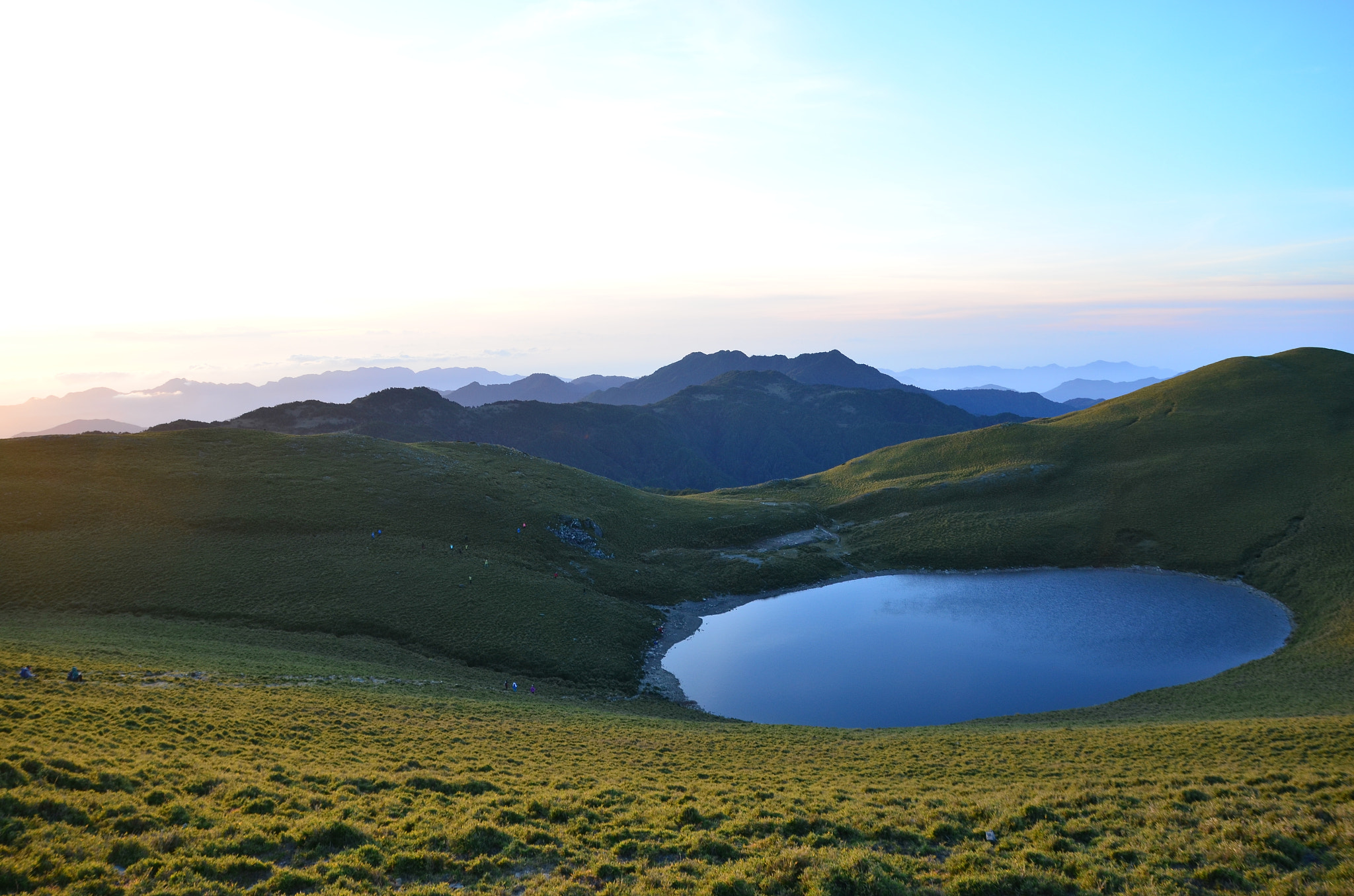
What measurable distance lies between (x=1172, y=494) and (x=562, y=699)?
10129 centimetres

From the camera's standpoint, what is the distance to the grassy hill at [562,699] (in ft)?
44.3

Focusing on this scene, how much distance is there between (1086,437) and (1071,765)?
11285cm

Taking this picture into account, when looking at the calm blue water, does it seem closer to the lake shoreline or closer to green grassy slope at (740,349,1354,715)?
the lake shoreline

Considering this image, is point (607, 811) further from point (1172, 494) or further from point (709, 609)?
point (1172, 494)

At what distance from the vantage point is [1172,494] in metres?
93.6

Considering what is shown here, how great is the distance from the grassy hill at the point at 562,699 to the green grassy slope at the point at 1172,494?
26.0 inches

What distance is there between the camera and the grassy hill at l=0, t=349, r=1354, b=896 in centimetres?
1352

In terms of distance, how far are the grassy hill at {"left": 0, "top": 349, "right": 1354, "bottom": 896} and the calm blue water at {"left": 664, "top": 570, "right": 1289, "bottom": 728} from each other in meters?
4.68

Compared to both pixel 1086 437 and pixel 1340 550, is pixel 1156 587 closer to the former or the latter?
pixel 1340 550

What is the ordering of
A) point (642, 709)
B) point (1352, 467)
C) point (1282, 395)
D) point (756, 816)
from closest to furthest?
1. point (756, 816)
2. point (642, 709)
3. point (1352, 467)
4. point (1282, 395)

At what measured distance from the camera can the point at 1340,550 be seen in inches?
2793

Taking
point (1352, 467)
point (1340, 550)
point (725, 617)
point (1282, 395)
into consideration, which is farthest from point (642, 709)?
point (1282, 395)

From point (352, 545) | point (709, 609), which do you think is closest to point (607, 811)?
point (709, 609)

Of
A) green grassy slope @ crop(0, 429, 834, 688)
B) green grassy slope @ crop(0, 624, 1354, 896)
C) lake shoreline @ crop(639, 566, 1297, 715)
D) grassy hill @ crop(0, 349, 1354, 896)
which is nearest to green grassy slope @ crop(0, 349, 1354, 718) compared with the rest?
green grassy slope @ crop(0, 429, 834, 688)
